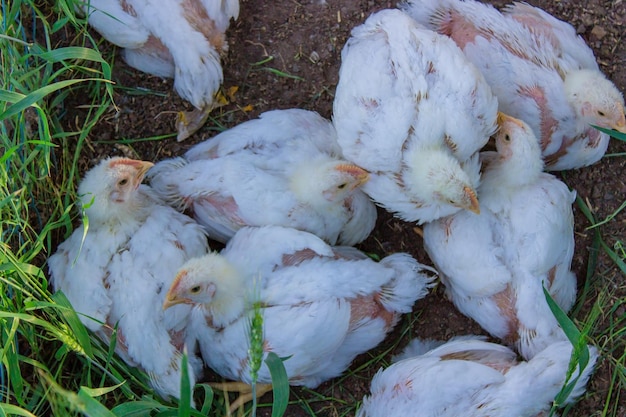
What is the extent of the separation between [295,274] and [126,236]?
618mm

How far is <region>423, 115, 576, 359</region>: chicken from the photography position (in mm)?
2684

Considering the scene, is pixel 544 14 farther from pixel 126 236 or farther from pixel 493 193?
pixel 126 236

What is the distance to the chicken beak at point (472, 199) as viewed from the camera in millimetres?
2580

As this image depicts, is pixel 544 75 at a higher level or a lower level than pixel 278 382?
higher

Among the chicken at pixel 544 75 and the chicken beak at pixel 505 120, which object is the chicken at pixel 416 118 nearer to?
the chicken beak at pixel 505 120

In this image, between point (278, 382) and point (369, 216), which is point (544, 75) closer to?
point (369, 216)

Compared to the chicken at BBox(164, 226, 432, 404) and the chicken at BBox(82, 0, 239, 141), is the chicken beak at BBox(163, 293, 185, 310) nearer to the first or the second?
the chicken at BBox(164, 226, 432, 404)

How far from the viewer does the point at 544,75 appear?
9.26ft

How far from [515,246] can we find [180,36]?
57.5 inches

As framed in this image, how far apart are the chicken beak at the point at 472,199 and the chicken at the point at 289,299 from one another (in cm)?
40

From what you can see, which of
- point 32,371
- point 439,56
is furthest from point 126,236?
point 439,56

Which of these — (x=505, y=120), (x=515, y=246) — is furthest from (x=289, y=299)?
(x=505, y=120)

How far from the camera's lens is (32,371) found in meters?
2.68

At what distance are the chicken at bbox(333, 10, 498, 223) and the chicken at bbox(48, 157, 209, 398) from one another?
0.74 metres
